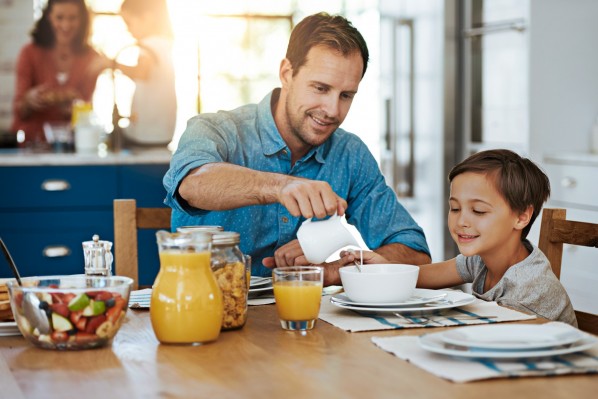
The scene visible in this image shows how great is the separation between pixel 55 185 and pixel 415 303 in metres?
2.96

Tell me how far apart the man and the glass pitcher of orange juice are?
57 cm

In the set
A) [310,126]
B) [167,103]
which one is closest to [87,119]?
[167,103]

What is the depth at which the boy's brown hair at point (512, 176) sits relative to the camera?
196cm

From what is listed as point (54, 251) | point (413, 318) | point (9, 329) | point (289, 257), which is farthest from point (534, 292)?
point (54, 251)

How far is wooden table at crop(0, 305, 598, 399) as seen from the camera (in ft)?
3.43

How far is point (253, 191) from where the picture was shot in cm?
175

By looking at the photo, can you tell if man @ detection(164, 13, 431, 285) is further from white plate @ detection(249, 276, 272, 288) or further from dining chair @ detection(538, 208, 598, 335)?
dining chair @ detection(538, 208, 598, 335)

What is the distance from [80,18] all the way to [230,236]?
391 cm

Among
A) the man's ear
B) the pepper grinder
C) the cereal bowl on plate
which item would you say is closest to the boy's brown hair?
the man's ear

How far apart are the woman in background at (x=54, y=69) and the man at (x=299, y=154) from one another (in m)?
2.77

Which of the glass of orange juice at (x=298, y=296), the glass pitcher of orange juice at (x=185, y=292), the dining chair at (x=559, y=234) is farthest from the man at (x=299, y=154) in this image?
the glass pitcher of orange juice at (x=185, y=292)

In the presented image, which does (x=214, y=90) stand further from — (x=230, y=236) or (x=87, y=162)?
(x=230, y=236)

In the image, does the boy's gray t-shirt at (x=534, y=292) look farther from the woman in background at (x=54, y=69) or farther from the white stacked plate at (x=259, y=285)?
the woman in background at (x=54, y=69)

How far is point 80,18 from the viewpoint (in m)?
5.00
